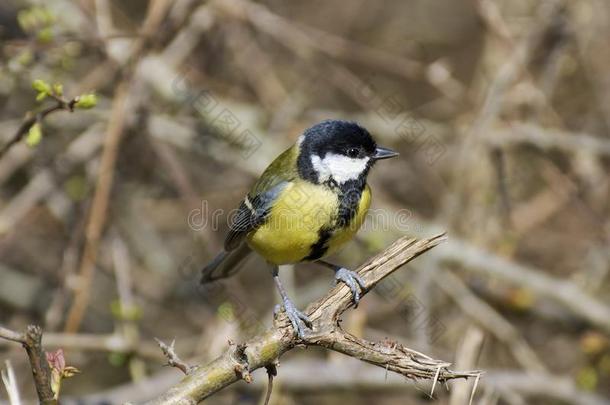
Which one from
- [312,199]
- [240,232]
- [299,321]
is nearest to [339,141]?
[312,199]

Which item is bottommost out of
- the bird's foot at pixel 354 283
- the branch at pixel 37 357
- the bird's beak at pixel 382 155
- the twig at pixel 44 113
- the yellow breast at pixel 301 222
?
the branch at pixel 37 357

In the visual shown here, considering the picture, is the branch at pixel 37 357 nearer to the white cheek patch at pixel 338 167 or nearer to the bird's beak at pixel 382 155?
the white cheek patch at pixel 338 167

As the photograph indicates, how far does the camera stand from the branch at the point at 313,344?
7.05ft

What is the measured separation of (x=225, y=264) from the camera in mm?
3936

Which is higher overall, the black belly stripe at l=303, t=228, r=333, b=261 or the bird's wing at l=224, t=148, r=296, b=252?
the bird's wing at l=224, t=148, r=296, b=252

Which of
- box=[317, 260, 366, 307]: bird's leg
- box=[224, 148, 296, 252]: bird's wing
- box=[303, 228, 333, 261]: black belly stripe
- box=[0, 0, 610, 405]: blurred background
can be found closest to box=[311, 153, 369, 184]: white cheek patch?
box=[224, 148, 296, 252]: bird's wing

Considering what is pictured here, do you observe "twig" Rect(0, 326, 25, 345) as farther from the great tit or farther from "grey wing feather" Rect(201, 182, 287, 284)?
"grey wing feather" Rect(201, 182, 287, 284)

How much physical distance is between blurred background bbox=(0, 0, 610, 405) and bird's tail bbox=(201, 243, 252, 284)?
0.22 metres

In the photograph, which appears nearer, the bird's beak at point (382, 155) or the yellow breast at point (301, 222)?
the yellow breast at point (301, 222)

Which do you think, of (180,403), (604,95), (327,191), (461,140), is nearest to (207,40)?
(461,140)

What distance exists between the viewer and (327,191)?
130 inches

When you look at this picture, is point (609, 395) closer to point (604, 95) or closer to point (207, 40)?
point (604, 95)

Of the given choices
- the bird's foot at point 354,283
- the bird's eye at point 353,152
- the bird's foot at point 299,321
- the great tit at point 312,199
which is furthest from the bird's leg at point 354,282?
the bird's eye at point 353,152

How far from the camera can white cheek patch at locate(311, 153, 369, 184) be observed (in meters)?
3.36
